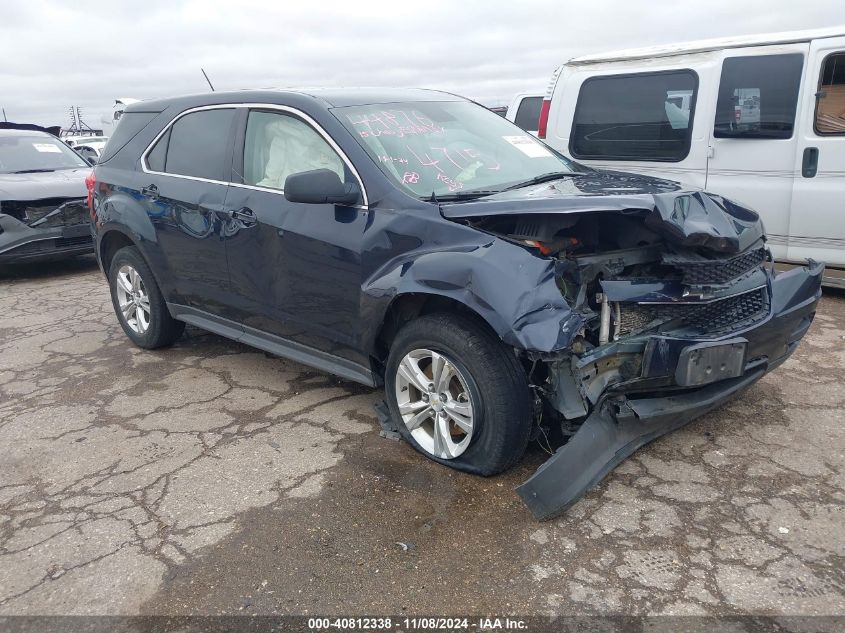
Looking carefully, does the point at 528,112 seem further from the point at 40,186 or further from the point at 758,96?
the point at 40,186

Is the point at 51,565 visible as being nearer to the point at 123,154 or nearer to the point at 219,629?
the point at 219,629

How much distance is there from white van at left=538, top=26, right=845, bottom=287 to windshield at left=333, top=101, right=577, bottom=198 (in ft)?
7.57

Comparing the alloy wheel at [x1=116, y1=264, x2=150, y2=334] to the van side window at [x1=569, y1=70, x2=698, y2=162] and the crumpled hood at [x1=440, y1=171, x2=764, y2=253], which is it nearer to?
the crumpled hood at [x1=440, y1=171, x2=764, y2=253]

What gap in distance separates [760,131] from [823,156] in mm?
516

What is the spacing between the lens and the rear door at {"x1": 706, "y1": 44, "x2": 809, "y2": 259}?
18.4 feet

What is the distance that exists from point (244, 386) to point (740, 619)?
3160 millimetres

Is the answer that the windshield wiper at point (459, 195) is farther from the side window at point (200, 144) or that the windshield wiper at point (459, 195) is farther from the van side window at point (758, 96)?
the van side window at point (758, 96)

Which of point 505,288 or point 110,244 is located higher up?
point 505,288

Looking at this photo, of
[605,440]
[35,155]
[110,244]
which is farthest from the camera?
[35,155]

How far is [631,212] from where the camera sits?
294 cm

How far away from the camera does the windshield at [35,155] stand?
8.56 meters

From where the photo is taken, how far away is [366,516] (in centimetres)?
302

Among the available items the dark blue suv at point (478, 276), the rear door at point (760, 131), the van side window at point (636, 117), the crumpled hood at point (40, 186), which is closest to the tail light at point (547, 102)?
the van side window at point (636, 117)

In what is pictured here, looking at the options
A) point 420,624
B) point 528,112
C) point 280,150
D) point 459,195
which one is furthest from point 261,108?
point 528,112
